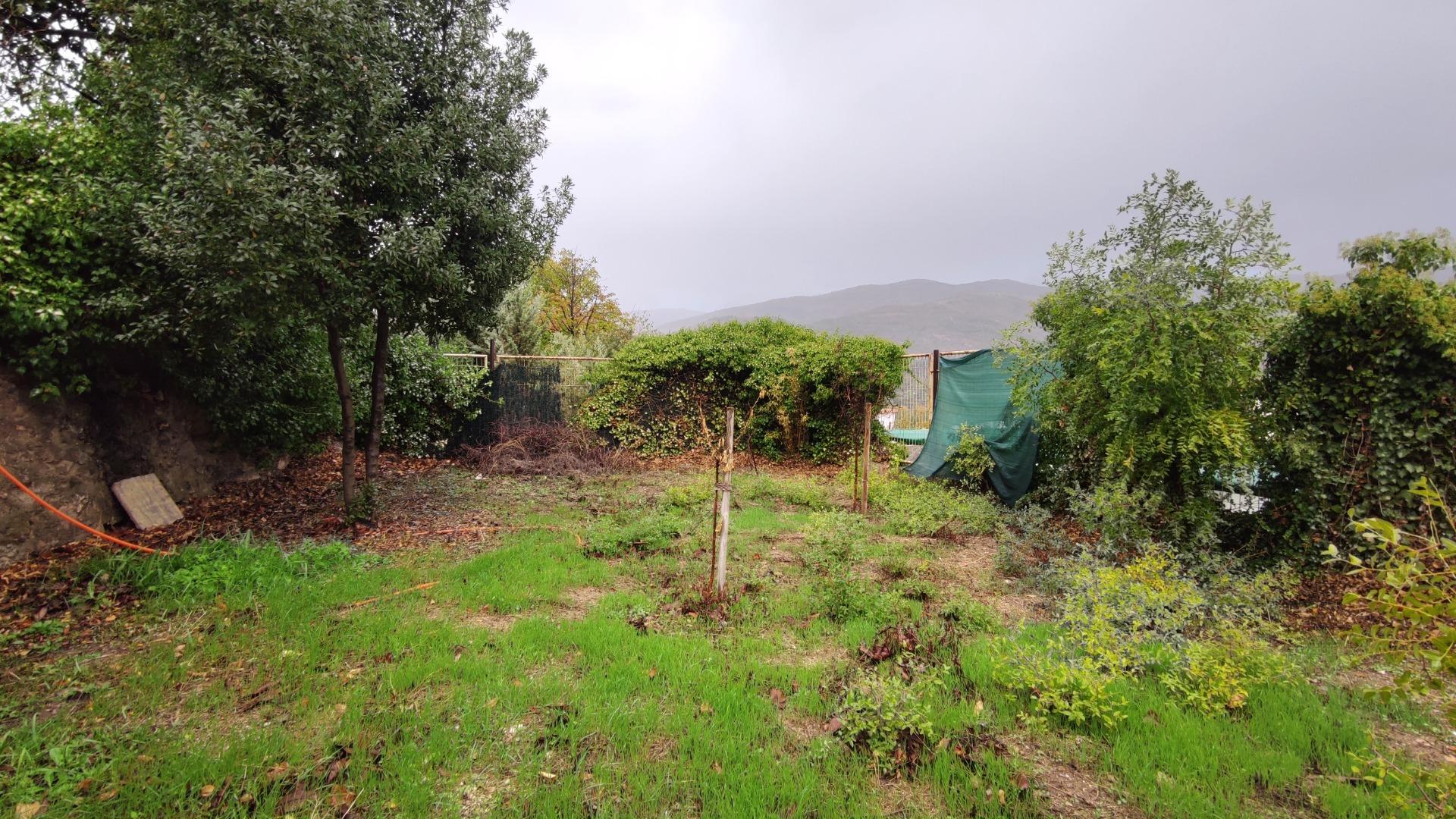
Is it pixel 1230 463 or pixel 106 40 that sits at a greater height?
pixel 106 40

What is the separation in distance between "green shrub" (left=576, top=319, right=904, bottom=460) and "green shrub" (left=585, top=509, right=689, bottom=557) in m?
4.31

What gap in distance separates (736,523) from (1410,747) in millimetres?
4807

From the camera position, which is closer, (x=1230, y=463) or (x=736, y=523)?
(x=1230, y=463)

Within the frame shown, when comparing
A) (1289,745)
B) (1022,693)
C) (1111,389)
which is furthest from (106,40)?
(1289,745)

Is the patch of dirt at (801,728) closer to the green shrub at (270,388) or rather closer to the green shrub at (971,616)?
the green shrub at (971,616)

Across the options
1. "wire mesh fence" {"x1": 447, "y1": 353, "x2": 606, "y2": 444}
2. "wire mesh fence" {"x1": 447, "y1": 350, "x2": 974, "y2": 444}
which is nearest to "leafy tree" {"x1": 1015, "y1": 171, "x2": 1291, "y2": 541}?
"wire mesh fence" {"x1": 447, "y1": 350, "x2": 974, "y2": 444}

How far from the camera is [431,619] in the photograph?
3.84 metres

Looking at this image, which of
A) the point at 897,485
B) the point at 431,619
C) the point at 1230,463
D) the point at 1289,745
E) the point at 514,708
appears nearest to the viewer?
the point at 1289,745

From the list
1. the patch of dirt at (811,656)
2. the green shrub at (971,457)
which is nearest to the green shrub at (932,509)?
the green shrub at (971,457)

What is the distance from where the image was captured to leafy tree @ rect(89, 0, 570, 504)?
13.9 ft

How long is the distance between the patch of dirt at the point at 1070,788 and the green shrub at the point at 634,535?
3438mm

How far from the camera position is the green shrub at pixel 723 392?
Result: 33.4 feet

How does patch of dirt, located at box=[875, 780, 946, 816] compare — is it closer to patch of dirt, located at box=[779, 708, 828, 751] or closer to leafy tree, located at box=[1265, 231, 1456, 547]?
patch of dirt, located at box=[779, 708, 828, 751]

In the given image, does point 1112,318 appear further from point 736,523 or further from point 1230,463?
point 736,523
